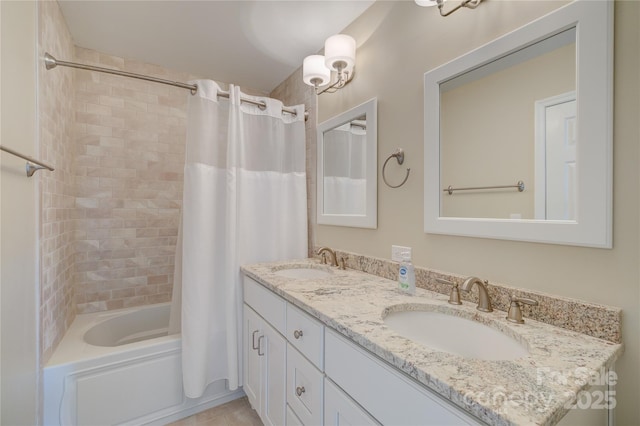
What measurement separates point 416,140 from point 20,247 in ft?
5.74

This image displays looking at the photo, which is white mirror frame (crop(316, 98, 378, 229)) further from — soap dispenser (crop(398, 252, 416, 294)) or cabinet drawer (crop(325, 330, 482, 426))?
cabinet drawer (crop(325, 330, 482, 426))

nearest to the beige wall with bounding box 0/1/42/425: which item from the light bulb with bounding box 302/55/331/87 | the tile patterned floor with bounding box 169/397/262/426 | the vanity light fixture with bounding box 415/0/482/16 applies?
the tile patterned floor with bounding box 169/397/262/426

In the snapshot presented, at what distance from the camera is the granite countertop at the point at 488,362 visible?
1.72 ft

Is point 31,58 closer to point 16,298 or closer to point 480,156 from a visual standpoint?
point 16,298

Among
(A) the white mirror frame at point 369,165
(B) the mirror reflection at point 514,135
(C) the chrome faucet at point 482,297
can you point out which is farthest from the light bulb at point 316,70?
(C) the chrome faucet at point 482,297

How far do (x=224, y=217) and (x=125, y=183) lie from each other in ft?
3.61

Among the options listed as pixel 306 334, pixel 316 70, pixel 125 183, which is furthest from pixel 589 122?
pixel 125 183

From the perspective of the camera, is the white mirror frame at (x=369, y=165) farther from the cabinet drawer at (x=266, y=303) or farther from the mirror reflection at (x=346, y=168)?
the cabinet drawer at (x=266, y=303)

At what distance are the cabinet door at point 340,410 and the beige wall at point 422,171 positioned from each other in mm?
666

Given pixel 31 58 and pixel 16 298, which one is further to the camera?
pixel 31 58

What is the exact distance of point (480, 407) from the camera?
52 centimetres

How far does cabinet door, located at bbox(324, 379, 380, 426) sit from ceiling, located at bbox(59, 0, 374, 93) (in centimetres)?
192

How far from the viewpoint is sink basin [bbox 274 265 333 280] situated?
180 centimetres

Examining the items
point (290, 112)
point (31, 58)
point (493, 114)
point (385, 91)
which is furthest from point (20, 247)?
point (493, 114)
